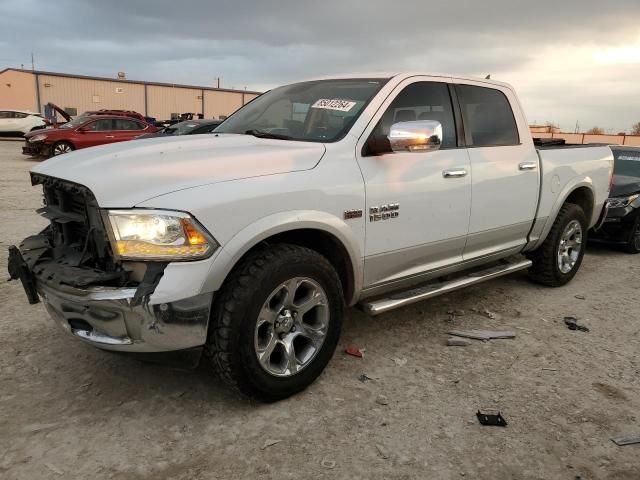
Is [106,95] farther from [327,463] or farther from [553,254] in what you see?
[327,463]

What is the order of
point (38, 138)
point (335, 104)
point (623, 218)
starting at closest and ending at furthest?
point (335, 104), point (623, 218), point (38, 138)

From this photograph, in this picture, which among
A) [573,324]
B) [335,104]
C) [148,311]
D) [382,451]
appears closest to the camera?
[148,311]

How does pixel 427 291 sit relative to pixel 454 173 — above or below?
below

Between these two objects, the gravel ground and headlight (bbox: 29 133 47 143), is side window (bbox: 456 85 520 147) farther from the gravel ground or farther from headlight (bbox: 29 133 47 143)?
headlight (bbox: 29 133 47 143)

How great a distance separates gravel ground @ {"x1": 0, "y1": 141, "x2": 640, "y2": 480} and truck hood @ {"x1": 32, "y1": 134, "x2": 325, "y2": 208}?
1.19 meters

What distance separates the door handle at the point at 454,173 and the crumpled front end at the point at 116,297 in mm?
1895

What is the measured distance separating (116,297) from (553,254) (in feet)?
13.3

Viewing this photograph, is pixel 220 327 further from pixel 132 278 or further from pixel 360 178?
pixel 360 178

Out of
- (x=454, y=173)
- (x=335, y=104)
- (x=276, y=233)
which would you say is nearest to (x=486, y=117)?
(x=454, y=173)

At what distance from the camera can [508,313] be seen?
439 centimetres

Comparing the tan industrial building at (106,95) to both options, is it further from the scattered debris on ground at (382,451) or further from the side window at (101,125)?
the scattered debris on ground at (382,451)

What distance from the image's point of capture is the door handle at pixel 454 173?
3.54 meters

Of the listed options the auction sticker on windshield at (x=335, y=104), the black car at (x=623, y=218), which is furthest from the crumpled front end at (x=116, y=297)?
the black car at (x=623, y=218)

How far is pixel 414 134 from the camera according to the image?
2984 millimetres
